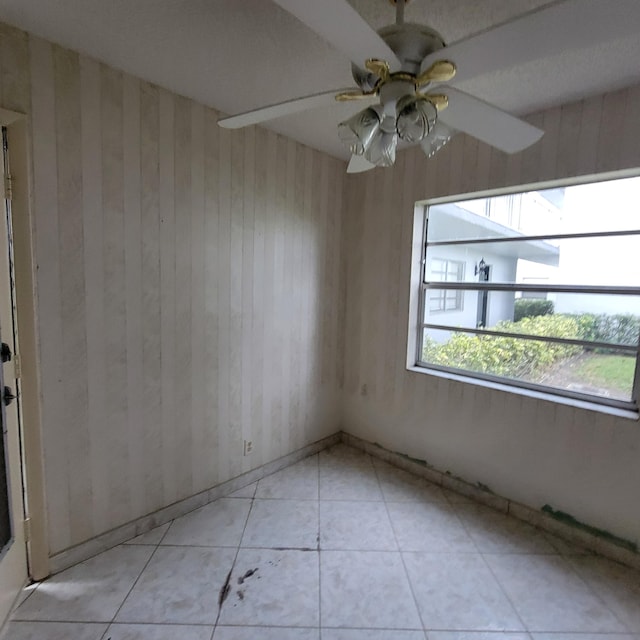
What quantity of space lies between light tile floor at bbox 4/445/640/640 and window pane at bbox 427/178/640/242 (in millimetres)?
1863

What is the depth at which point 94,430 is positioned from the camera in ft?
5.97

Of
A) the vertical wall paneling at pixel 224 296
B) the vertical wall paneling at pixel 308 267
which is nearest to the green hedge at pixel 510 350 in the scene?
the vertical wall paneling at pixel 308 267

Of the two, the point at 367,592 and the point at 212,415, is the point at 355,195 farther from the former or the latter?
the point at 367,592

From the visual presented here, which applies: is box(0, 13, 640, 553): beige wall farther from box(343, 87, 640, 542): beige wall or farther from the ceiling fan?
the ceiling fan

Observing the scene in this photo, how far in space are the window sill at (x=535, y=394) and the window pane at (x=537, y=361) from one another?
68 mm

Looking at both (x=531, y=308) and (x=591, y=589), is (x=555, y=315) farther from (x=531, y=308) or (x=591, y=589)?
(x=591, y=589)

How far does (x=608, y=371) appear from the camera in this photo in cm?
202

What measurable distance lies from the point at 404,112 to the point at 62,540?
7.95 ft

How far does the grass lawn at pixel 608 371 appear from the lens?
1.95 m

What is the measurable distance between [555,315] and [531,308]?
0.45ft

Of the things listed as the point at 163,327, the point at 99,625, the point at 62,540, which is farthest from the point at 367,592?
the point at 163,327

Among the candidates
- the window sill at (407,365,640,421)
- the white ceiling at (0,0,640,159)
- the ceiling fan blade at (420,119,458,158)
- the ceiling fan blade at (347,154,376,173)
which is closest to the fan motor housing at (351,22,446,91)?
the ceiling fan blade at (420,119,458,158)

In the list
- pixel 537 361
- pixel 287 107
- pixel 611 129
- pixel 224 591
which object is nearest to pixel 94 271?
pixel 287 107

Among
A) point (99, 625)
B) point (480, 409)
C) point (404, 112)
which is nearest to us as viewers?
point (404, 112)
